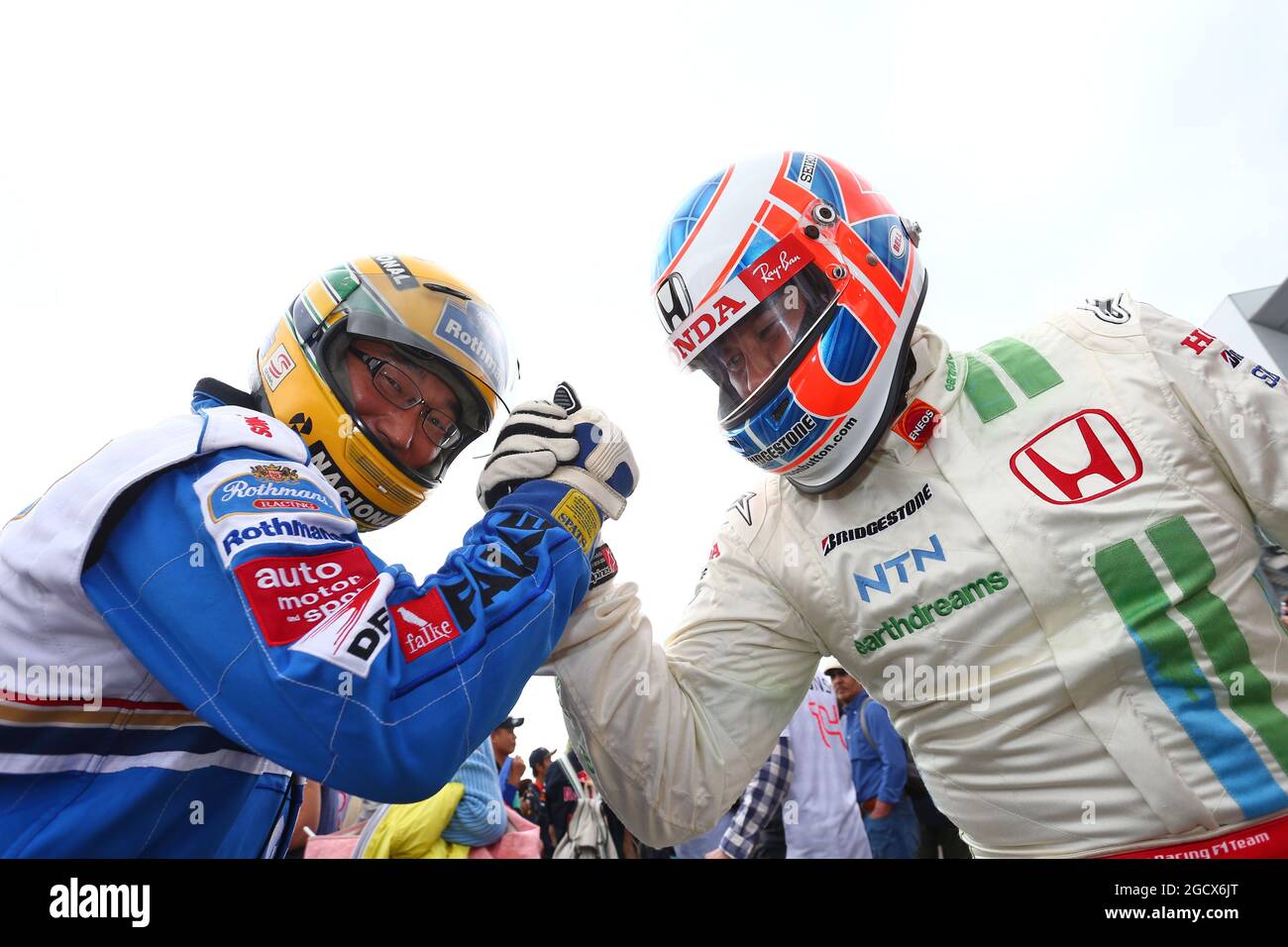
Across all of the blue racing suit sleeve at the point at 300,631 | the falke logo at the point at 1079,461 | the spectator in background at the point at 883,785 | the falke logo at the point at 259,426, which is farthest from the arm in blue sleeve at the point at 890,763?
the falke logo at the point at 259,426

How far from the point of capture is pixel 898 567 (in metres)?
2.25

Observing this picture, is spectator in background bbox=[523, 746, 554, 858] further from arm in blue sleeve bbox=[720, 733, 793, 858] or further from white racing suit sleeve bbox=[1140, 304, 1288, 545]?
white racing suit sleeve bbox=[1140, 304, 1288, 545]

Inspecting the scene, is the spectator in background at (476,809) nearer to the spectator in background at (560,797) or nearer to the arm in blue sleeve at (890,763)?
the spectator in background at (560,797)

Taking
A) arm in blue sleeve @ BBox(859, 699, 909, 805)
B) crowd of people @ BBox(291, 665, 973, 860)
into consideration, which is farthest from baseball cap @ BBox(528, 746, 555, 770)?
arm in blue sleeve @ BBox(859, 699, 909, 805)

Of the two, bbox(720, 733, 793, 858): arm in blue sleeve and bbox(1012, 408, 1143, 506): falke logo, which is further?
bbox(720, 733, 793, 858): arm in blue sleeve

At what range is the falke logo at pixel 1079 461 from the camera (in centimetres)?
210

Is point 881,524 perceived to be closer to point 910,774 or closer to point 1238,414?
point 1238,414

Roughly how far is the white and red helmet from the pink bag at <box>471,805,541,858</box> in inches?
117

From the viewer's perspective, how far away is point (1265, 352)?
26.5 feet

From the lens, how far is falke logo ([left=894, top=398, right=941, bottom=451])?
2365 millimetres

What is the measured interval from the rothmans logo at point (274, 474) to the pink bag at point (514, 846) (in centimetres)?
318
